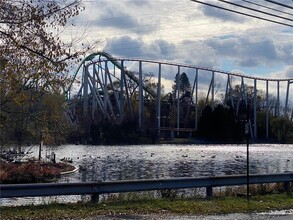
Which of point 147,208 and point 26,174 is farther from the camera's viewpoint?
point 26,174

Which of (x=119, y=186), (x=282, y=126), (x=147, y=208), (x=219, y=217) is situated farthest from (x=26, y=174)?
(x=282, y=126)

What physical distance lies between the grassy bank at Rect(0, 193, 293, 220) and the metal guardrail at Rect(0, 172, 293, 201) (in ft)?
1.40

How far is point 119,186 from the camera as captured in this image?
15.2 m

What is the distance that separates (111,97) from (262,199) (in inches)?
4518

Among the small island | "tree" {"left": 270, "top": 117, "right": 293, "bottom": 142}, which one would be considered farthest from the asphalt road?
"tree" {"left": 270, "top": 117, "right": 293, "bottom": 142}

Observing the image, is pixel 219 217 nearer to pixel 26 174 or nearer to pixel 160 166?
pixel 26 174

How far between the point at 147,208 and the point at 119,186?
158cm

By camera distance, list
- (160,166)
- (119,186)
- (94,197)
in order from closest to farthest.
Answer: (94,197), (119,186), (160,166)

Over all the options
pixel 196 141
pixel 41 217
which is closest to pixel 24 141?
pixel 41 217

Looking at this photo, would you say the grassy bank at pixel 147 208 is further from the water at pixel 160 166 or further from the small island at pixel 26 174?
the small island at pixel 26 174

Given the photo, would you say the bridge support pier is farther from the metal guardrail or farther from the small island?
the small island

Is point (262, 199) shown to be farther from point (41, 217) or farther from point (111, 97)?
point (111, 97)

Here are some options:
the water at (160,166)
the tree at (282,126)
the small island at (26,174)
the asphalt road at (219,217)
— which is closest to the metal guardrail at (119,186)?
the asphalt road at (219,217)

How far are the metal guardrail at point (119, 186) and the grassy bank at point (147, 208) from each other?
1.40ft
